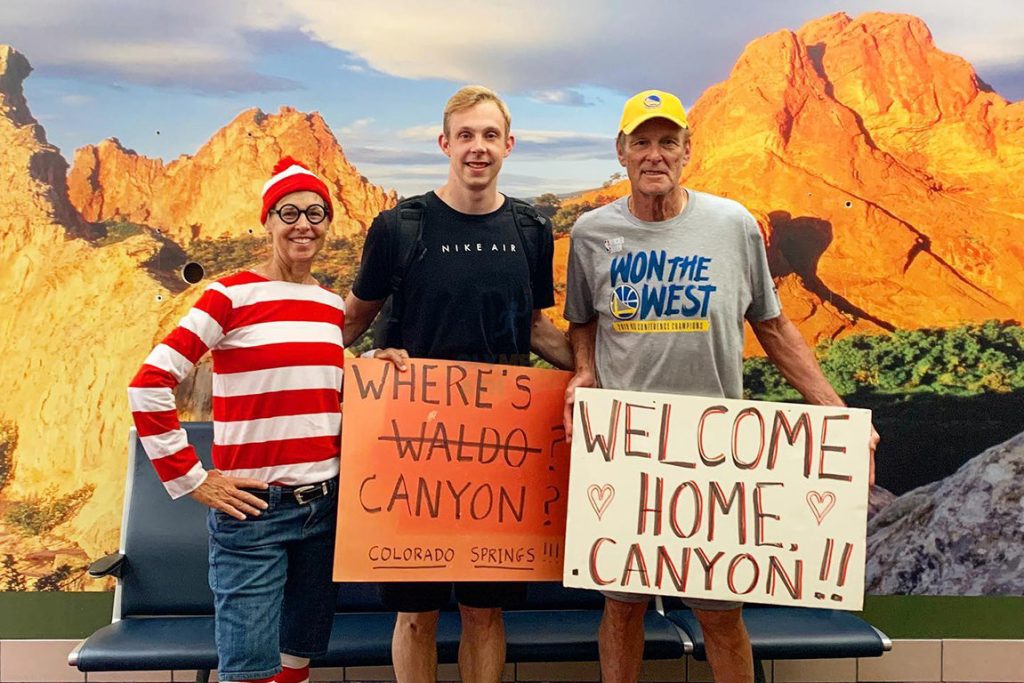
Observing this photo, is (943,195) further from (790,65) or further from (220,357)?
(220,357)

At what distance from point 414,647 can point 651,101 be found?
1674 mm

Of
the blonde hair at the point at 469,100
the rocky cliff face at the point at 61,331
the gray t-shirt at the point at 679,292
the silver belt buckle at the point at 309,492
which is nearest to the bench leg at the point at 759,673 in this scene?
the gray t-shirt at the point at 679,292

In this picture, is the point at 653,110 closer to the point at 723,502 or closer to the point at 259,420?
the point at 723,502

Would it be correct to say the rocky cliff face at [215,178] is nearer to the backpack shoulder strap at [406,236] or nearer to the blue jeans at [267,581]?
the backpack shoulder strap at [406,236]

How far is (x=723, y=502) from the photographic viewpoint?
2.07 metres

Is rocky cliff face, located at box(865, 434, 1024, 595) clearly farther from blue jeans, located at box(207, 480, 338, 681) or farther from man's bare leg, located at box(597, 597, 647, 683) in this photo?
blue jeans, located at box(207, 480, 338, 681)

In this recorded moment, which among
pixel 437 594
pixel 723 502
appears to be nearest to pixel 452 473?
pixel 437 594

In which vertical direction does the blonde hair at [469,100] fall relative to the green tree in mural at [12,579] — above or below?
above

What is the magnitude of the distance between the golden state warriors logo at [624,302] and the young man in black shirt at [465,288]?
242mm

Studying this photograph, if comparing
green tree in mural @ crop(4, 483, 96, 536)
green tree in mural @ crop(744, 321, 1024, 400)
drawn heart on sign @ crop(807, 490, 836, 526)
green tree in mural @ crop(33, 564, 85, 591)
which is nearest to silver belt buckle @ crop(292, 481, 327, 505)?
drawn heart on sign @ crop(807, 490, 836, 526)

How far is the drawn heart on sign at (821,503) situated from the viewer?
207cm

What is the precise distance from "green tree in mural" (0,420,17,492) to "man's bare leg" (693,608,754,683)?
8.47ft

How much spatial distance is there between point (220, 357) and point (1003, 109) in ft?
10.2

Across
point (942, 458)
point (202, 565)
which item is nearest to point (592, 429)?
point (202, 565)
